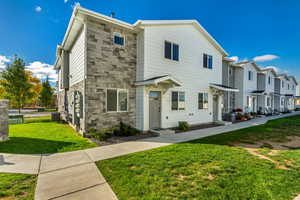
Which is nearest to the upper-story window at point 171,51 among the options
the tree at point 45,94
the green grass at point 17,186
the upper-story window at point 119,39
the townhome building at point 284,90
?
the upper-story window at point 119,39

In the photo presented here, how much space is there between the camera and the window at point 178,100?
409 inches

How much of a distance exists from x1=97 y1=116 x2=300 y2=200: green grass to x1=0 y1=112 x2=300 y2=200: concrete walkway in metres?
0.33

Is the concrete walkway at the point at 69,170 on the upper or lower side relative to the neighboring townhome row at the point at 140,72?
lower

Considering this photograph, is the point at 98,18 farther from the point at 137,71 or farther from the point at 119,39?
the point at 137,71

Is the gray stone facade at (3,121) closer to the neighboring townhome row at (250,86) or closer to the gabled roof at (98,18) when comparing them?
the gabled roof at (98,18)

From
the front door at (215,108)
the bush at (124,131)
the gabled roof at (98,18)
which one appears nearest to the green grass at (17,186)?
the bush at (124,131)

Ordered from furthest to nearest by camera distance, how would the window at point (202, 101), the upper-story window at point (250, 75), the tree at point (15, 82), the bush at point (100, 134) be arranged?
the upper-story window at point (250, 75), the tree at point (15, 82), the window at point (202, 101), the bush at point (100, 134)

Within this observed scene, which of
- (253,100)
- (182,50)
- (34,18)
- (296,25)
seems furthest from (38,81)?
(296,25)

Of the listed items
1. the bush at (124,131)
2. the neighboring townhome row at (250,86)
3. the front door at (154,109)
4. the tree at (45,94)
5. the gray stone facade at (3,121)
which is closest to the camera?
the gray stone facade at (3,121)

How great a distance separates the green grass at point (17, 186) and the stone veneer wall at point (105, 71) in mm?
4111

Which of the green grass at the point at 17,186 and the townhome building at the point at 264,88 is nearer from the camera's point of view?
the green grass at the point at 17,186

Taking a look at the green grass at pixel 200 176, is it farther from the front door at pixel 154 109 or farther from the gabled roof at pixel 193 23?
the gabled roof at pixel 193 23

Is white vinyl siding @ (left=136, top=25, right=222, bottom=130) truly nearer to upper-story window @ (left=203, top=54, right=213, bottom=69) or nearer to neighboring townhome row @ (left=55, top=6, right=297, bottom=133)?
neighboring townhome row @ (left=55, top=6, right=297, bottom=133)

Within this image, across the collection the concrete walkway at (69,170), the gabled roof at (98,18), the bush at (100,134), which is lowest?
the concrete walkway at (69,170)
